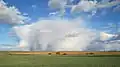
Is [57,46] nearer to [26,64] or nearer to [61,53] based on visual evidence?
[61,53]

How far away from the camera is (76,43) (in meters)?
11.3

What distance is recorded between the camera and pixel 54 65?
1170cm

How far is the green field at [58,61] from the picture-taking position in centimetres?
1157

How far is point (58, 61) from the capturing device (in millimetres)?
11617

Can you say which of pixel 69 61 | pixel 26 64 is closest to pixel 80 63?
pixel 69 61

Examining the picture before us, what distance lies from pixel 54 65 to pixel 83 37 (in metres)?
1.16

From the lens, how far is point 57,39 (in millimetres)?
11273

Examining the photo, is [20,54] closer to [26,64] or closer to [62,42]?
[26,64]

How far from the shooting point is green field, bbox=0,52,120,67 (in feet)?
38.0

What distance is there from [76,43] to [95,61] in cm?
79

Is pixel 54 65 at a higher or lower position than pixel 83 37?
lower

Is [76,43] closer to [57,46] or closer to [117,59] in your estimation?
[57,46]

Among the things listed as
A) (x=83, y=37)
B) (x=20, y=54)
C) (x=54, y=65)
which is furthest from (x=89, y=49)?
(x=20, y=54)

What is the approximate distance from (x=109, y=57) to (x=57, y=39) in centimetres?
159
